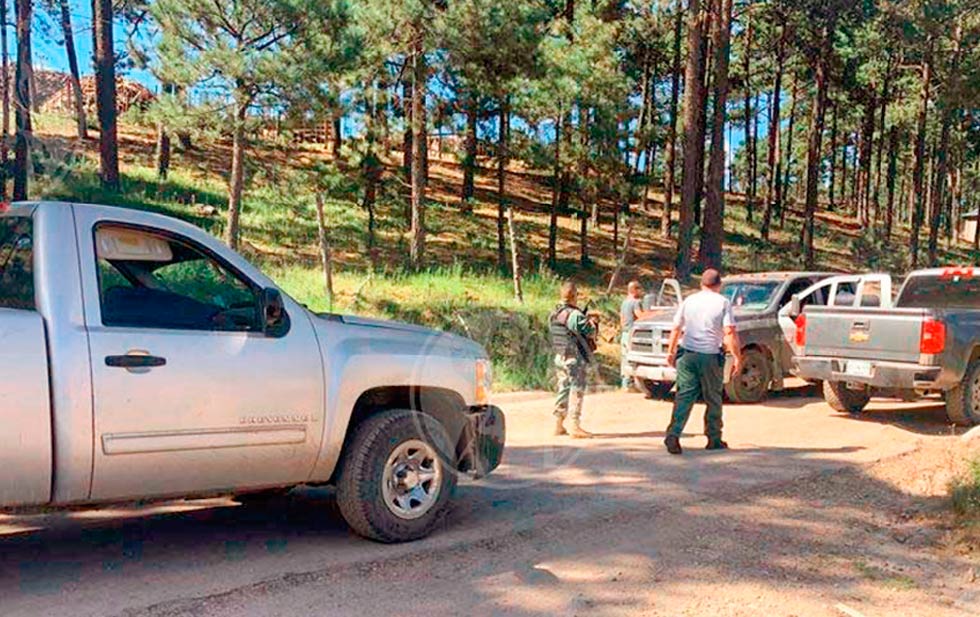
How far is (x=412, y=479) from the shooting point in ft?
18.7

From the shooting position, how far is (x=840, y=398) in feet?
37.1

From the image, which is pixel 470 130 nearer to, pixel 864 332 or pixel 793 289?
pixel 793 289

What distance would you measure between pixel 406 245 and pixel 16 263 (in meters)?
20.1

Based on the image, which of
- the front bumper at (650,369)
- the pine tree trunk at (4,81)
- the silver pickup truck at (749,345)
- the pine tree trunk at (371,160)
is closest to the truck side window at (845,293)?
the silver pickup truck at (749,345)

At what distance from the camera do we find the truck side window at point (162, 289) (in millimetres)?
4824

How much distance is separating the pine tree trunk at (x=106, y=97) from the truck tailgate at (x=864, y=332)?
19361mm

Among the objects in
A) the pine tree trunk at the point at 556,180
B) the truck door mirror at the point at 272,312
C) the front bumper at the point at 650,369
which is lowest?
the front bumper at the point at 650,369

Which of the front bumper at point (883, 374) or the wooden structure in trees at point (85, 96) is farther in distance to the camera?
the wooden structure in trees at point (85, 96)

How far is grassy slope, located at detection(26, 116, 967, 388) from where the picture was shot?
55.1ft

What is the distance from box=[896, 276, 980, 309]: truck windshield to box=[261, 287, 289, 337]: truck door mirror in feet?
29.7

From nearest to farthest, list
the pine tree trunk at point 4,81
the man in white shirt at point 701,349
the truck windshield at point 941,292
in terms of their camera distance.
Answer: the man in white shirt at point 701,349 → the truck windshield at point 941,292 → the pine tree trunk at point 4,81

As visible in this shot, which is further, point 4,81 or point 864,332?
point 4,81

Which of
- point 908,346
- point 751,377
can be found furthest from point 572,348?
point 751,377

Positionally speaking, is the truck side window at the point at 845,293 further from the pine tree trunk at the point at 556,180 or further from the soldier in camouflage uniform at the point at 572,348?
the pine tree trunk at the point at 556,180
